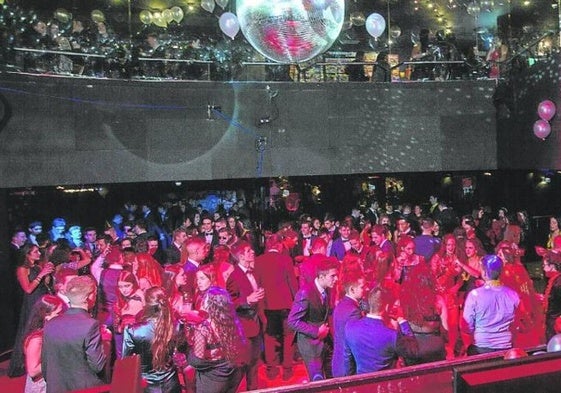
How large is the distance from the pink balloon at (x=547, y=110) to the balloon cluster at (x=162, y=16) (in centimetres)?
758

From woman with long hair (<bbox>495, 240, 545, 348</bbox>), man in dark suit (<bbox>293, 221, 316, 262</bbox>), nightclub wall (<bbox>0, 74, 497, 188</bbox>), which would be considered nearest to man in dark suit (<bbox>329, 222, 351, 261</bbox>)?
man in dark suit (<bbox>293, 221, 316, 262</bbox>)

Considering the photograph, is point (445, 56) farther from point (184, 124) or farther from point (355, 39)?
point (184, 124)

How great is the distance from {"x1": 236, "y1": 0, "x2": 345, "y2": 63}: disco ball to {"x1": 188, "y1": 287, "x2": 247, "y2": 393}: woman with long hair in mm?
1714

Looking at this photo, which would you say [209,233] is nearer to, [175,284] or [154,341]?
[175,284]

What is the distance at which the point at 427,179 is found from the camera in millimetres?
13289

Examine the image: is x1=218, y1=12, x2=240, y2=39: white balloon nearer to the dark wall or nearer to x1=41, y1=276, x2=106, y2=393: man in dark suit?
the dark wall

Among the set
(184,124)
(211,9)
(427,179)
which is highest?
(211,9)

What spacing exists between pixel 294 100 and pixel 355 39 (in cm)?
213

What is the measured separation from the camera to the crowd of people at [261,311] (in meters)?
3.49

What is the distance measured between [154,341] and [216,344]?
1.37 feet

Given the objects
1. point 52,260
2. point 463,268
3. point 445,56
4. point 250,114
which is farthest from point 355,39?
point 52,260

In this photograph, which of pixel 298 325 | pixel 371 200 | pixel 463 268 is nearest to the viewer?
pixel 298 325

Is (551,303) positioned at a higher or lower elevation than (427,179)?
lower

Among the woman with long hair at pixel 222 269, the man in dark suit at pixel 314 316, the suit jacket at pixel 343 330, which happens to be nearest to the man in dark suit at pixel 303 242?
the woman with long hair at pixel 222 269
